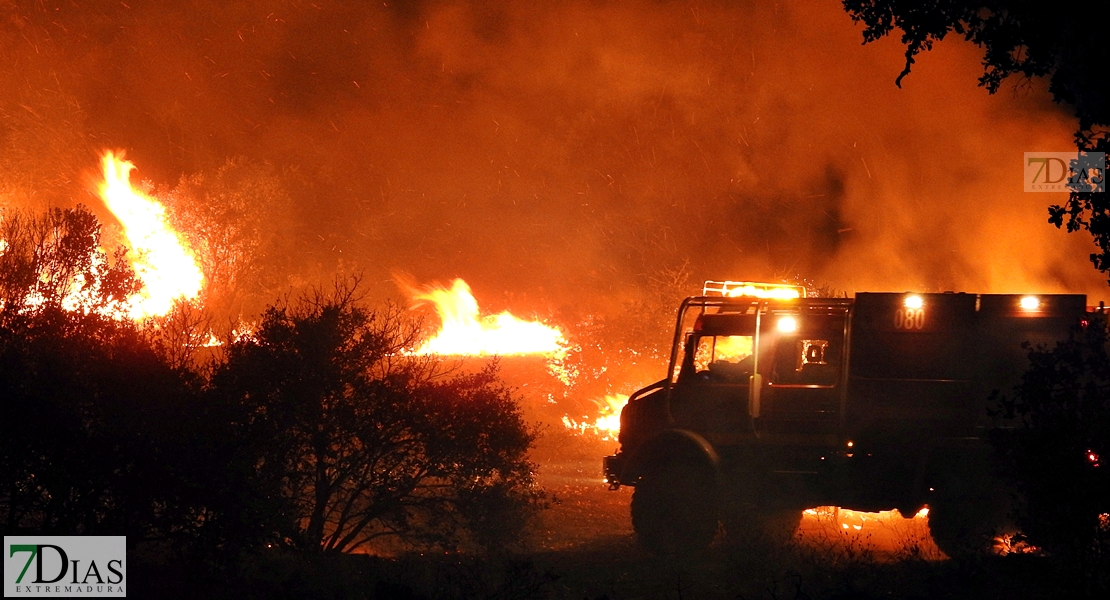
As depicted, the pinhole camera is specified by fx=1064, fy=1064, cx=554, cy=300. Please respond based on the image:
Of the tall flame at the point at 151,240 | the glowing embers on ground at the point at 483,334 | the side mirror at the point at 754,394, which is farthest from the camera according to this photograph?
the tall flame at the point at 151,240

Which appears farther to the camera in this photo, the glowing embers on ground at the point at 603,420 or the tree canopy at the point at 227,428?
the glowing embers on ground at the point at 603,420

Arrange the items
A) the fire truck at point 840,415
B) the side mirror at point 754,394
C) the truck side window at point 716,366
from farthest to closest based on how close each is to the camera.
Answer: the truck side window at point 716,366
the side mirror at point 754,394
the fire truck at point 840,415

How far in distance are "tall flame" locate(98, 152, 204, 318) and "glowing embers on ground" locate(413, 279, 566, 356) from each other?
42.2 feet

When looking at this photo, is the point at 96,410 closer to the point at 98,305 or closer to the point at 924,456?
the point at 98,305

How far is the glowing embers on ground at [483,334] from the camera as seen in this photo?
5069 cm

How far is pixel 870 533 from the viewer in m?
14.1

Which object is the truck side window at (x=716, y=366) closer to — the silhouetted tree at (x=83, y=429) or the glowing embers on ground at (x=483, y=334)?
the silhouetted tree at (x=83, y=429)

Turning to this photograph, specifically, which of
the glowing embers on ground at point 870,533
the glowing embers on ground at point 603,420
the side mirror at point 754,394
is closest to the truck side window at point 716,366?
the side mirror at point 754,394

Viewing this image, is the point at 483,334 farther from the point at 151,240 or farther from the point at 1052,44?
the point at 1052,44

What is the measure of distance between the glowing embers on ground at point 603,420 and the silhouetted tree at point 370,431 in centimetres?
2125

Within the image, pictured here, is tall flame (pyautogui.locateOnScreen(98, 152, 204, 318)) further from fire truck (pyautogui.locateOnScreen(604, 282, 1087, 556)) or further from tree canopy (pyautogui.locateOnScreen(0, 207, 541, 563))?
fire truck (pyautogui.locateOnScreen(604, 282, 1087, 556))

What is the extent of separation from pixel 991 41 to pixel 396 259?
69094 mm

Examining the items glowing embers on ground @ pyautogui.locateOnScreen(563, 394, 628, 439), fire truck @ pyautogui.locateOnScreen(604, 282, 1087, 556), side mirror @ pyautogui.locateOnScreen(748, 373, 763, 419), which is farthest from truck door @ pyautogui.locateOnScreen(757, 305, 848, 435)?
glowing embers on ground @ pyautogui.locateOnScreen(563, 394, 628, 439)

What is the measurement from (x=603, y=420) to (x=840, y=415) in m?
29.4
